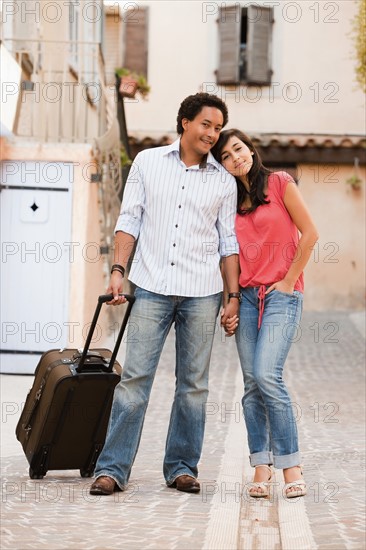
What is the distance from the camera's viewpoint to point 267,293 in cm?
620

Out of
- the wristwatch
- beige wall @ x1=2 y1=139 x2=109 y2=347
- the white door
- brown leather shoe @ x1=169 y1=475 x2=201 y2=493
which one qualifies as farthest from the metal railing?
brown leather shoe @ x1=169 y1=475 x2=201 y2=493

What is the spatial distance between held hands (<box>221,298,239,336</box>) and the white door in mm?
6797

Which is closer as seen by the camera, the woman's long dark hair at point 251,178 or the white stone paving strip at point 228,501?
the white stone paving strip at point 228,501

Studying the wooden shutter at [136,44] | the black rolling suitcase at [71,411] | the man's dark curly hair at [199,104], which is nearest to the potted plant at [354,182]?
the wooden shutter at [136,44]

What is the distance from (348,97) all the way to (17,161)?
45.8ft

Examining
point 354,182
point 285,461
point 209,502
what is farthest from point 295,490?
point 354,182

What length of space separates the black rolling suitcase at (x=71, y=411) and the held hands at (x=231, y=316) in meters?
0.55

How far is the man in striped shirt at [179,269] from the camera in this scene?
6.18 metres

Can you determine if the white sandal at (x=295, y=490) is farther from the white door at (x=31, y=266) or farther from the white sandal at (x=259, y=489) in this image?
the white door at (x=31, y=266)

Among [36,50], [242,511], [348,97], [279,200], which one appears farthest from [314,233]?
[348,97]

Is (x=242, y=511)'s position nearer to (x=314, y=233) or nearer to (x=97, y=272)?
(x=314, y=233)

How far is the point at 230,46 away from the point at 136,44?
2092 millimetres

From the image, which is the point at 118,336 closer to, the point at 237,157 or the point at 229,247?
the point at 229,247

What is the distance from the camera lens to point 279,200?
6242 millimetres
